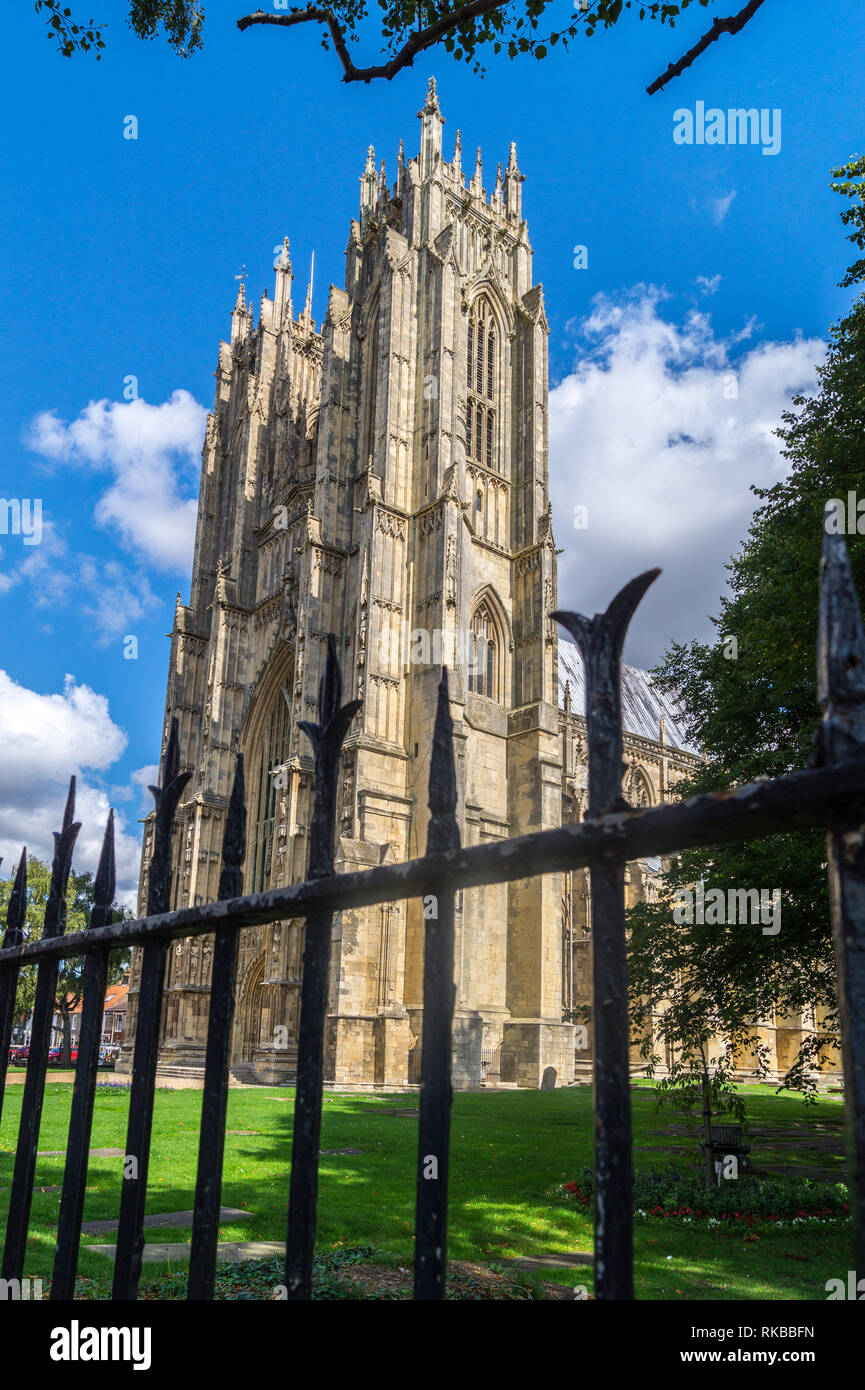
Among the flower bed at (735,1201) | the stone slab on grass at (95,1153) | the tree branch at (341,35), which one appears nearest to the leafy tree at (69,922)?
the stone slab on grass at (95,1153)

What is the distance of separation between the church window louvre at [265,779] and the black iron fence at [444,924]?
114 ft

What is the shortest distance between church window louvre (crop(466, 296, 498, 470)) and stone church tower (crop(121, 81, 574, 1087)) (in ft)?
0.31

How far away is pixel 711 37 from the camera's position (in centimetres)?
448

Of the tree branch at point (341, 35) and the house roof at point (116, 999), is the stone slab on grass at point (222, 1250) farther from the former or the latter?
the house roof at point (116, 999)

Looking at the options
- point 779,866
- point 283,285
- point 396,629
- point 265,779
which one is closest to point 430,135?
point 283,285

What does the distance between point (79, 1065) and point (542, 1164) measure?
10461 mm

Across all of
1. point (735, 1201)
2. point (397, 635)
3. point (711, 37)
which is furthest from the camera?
point (397, 635)

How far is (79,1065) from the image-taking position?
120 inches

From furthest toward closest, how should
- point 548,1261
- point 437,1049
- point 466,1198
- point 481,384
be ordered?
point 481,384 < point 466,1198 < point 548,1261 < point 437,1049

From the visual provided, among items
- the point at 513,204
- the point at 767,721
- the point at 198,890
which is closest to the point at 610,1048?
A: the point at 767,721

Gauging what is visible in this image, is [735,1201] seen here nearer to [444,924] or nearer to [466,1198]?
[466,1198]

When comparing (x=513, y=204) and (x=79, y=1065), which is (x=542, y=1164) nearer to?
(x=79, y=1065)

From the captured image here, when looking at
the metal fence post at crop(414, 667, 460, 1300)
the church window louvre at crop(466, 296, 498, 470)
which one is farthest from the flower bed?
the church window louvre at crop(466, 296, 498, 470)

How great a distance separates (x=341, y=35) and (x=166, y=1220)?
8471 mm
